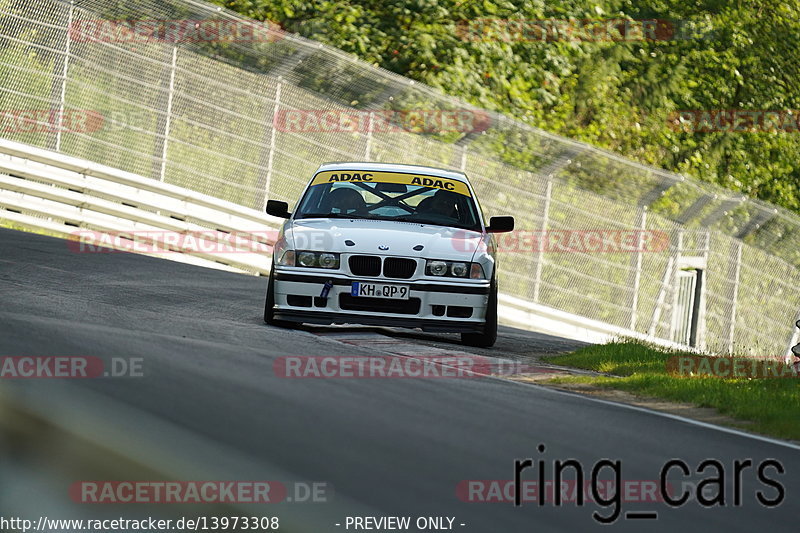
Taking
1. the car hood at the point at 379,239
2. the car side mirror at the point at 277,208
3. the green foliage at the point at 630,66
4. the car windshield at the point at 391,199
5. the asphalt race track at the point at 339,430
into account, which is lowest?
the asphalt race track at the point at 339,430

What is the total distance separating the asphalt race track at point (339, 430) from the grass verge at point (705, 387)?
2.55 ft

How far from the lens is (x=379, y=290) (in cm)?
1036

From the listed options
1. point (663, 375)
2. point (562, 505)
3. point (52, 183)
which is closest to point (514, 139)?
point (52, 183)

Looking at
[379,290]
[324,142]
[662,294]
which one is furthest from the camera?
[662,294]

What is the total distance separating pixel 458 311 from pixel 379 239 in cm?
89

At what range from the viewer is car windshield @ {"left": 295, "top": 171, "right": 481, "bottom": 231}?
1133 cm

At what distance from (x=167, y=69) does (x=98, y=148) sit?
146cm

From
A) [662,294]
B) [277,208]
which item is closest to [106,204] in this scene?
[277,208]

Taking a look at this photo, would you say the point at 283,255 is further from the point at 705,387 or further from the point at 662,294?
the point at 662,294

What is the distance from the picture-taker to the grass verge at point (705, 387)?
28.1 ft

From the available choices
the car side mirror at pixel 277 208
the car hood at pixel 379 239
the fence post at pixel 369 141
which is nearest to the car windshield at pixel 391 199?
the car side mirror at pixel 277 208

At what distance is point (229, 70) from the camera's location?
1797 cm

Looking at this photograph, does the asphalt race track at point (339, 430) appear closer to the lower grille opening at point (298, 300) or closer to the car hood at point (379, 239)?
the lower grille opening at point (298, 300)

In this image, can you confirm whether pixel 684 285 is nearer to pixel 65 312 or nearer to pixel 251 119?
pixel 251 119
